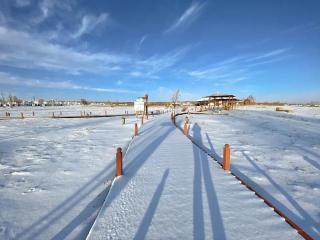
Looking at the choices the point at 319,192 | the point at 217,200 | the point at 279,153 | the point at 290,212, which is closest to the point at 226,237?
the point at 217,200

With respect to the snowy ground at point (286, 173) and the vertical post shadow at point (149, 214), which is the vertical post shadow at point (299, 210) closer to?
the snowy ground at point (286, 173)

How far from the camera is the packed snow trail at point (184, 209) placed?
14.1ft

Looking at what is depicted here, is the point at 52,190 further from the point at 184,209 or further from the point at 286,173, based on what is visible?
the point at 286,173

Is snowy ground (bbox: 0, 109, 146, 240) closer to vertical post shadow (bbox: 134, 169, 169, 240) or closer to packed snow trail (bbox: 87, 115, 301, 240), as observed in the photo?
packed snow trail (bbox: 87, 115, 301, 240)

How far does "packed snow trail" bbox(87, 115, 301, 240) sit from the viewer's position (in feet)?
14.1

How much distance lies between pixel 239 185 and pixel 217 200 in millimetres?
1401

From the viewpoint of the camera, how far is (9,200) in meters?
6.66

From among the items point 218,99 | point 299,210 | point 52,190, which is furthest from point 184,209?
point 218,99

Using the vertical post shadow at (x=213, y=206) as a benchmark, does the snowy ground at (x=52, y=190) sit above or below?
below

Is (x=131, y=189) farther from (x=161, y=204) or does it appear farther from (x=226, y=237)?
(x=226, y=237)

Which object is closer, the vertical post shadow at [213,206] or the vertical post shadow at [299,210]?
the vertical post shadow at [213,206]

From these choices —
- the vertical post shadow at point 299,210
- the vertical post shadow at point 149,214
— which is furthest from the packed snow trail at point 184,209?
the vertical post shadow at point 299,210

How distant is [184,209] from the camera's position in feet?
17.0

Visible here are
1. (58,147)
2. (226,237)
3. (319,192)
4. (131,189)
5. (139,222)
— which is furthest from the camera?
(58,147)
